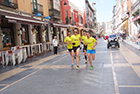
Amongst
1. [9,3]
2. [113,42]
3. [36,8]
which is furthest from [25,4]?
[113,42]

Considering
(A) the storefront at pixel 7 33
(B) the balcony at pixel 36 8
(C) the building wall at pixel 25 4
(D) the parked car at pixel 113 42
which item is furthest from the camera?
(D) the parked car at pixel 113 42

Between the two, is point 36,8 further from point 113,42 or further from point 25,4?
point 113,42

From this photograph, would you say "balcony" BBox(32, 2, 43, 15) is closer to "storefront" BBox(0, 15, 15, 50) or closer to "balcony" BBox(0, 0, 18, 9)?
"balcony" BBox(0, 0, 18, 9)

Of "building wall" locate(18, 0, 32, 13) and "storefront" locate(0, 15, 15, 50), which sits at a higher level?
"building wall" locate(18, 0, 32, 13)

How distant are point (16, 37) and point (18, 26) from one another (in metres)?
1.05

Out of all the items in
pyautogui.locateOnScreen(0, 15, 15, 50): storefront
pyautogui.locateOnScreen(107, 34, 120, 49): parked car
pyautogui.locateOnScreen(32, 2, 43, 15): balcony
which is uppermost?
pyautogui.locateOnScreen(32, 2, 43, 15): balcony

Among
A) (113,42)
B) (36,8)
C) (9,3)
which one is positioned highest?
(36,8)

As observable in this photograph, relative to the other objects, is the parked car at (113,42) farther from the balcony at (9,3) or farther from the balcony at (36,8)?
the balcony at (9,3)

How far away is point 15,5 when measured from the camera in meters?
13.6

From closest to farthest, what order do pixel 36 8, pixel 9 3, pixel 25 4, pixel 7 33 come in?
pixel 9 3, pixel 7 33, pixel 25 4, pixel 36 8

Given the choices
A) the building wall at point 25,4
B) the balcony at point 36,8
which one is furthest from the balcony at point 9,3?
the balcony at point 36,8

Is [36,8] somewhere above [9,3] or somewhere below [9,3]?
above

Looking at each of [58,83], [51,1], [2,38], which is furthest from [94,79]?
[51,1]

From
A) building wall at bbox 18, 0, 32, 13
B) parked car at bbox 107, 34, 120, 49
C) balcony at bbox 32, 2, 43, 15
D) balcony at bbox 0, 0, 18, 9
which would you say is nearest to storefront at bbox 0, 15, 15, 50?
balcony at bbox 0, 0, 18, 9
